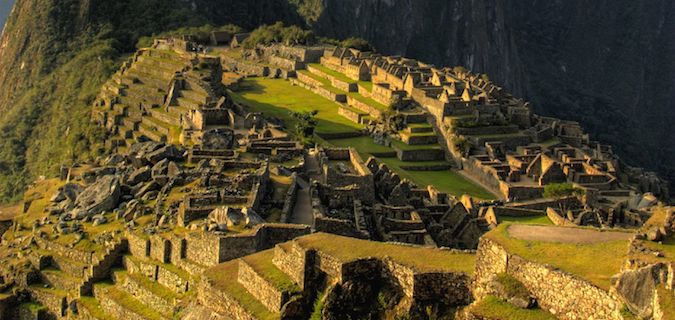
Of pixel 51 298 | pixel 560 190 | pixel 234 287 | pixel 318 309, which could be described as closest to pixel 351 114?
pixel 560 190

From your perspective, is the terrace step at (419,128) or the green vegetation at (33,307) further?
the terrace step at (419,128)

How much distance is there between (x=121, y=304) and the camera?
2241 centimetres

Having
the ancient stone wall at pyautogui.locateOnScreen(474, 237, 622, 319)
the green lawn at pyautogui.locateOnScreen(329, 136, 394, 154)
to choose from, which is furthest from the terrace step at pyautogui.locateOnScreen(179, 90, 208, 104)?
the ancient stone wall at pyautogui.locateOnScreen(474, 237, 622, 319)

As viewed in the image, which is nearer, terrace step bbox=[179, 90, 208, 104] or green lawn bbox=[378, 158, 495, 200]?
green lawn bbox=[378, 158, 495, 200]

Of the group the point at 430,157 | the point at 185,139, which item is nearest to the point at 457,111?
the point at 430,157

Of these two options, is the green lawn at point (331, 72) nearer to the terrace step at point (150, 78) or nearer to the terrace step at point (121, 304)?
the terrace step at point (150, 78)

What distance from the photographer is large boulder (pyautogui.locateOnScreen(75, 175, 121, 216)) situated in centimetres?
2703

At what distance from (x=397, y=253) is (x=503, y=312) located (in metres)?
2.94

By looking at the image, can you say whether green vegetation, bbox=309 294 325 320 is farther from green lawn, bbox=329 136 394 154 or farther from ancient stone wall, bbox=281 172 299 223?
green lawn, bbox=329 136 394 154

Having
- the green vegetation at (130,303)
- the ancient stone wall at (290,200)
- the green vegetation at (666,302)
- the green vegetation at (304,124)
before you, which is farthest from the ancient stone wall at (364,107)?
the green vegetation at (666,302)

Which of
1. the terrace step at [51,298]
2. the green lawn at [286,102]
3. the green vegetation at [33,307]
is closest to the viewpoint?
the terrace step at [51,298]

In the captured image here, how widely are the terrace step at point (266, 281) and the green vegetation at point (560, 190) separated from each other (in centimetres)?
3119

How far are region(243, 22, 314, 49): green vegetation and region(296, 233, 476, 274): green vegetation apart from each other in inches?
3056

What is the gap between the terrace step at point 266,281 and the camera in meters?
16.0
